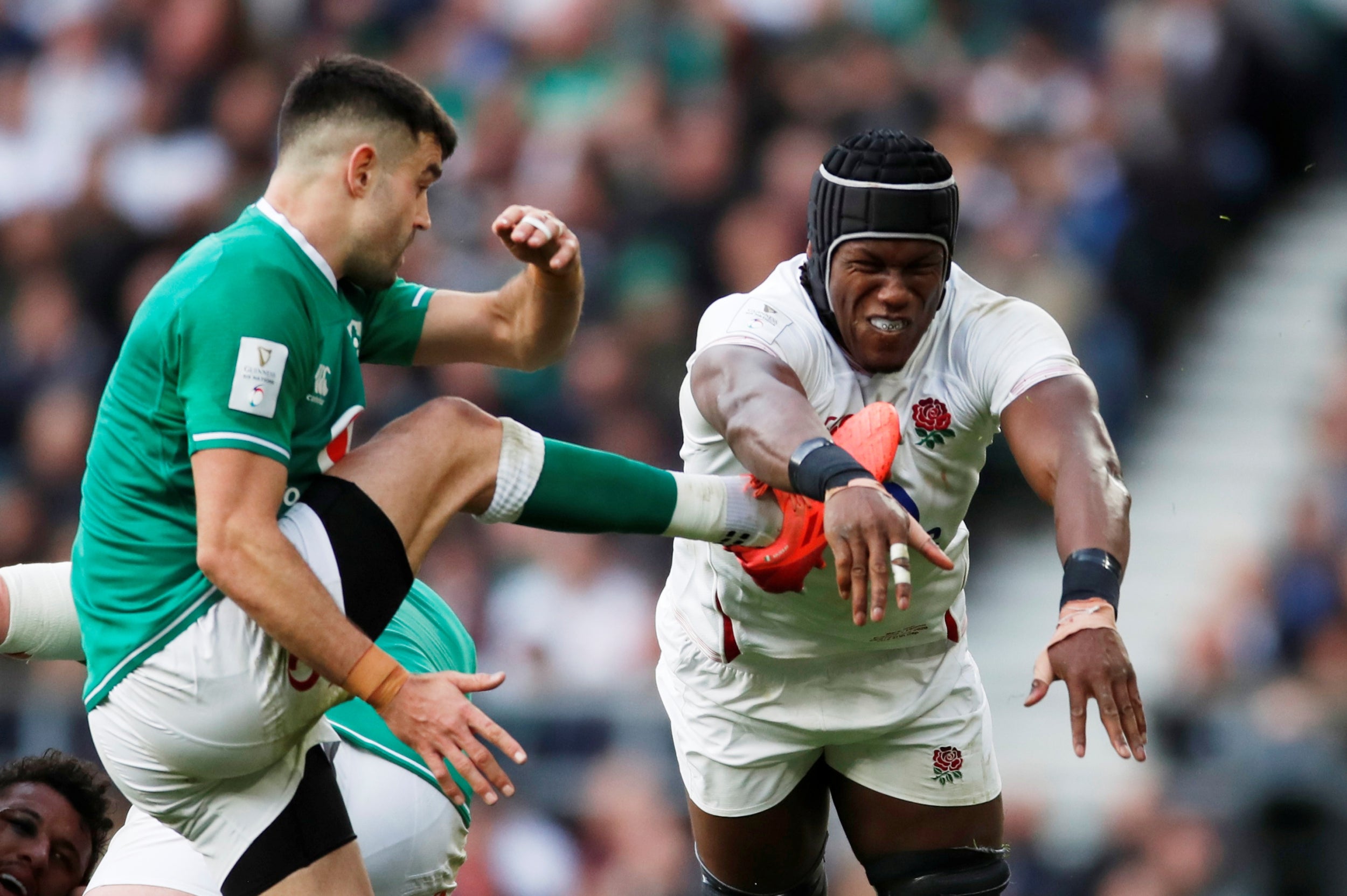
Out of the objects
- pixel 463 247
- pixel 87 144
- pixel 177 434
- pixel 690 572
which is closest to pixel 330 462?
pixel 177 434

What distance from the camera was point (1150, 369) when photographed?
643 centimetres

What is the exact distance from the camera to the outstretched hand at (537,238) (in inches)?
116

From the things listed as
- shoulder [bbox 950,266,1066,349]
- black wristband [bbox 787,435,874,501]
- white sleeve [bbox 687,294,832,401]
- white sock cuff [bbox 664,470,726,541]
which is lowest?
white sock cuff [bbox 664,470,726,541]

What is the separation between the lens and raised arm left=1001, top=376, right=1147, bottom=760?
8.26ft

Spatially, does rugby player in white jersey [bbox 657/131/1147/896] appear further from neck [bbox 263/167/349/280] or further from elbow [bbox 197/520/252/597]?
elbow [bbox 197/520/252/597]

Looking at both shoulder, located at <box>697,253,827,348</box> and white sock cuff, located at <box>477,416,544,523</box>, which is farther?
shoulder, located at <box>697,253,827,348</box>

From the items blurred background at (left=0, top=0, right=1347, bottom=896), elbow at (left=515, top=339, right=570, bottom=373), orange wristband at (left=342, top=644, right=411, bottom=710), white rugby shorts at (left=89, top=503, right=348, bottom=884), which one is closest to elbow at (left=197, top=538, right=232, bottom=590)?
white rugby shorts at (left=89, top=503, right=348, bottom=884)

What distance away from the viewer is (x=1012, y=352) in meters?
3.19

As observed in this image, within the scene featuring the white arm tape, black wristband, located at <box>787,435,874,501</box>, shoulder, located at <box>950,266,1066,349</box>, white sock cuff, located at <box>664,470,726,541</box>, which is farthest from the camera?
the white arm tape

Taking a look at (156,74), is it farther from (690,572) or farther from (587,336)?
(690,572)

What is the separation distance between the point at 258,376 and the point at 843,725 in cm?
160

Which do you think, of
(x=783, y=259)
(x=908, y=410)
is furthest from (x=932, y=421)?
(x=783, y=259)

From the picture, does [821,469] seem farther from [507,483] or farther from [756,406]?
[507,483]

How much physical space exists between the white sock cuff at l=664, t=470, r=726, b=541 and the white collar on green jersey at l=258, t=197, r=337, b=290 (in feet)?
2.40
